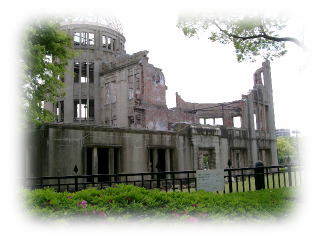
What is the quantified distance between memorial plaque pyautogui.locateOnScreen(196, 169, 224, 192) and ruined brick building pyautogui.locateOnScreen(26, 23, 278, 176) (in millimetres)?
3355

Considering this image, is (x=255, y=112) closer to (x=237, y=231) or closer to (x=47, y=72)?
(x=47, y=72)

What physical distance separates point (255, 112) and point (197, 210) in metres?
31.7

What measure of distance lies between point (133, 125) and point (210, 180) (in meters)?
24.4

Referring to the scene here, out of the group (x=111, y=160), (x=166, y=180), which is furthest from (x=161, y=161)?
(x=166, y=180)

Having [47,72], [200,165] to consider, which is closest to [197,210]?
[47,72]

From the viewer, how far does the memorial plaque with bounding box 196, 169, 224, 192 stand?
350 inches

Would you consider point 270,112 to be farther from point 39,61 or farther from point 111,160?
point 39,61

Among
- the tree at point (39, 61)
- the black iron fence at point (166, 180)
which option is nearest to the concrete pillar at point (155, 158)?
the black iron fence at point (166, 180)

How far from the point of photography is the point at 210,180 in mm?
8961

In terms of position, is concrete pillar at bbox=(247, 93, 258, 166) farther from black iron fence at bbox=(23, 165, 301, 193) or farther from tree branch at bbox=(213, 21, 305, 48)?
tree branch at bbox=(213, 21, 305, 48)

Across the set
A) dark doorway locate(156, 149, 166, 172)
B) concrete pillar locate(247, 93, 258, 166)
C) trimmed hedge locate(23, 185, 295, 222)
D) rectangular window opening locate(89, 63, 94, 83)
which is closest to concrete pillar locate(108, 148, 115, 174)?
dark doorway locate(156, 149, 166, 172)

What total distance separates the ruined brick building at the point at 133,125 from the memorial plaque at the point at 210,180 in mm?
3355

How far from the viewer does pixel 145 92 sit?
1329 inches

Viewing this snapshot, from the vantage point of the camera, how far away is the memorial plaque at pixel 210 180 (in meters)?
8.89
